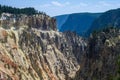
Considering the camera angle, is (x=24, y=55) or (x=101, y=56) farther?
(x=24, y=55)

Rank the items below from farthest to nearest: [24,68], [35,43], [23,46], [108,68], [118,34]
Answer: [35,43] < [23,46] < [24,68] < [118,34] < [108,68]

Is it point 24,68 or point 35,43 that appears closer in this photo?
point 24,68

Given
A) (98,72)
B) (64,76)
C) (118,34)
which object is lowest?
(64,76)

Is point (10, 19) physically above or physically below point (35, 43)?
above

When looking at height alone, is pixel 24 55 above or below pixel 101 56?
below

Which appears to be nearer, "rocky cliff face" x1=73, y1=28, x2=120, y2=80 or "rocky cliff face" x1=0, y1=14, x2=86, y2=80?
"rocky cliff face" x1=73, y1=28, x2=120, y2=80

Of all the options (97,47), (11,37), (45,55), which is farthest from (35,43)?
(97,47)

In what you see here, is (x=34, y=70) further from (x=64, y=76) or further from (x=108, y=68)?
(x=108, y=68)

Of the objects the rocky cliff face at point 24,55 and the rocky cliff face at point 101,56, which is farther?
the rocky cliff face at point 24,55
